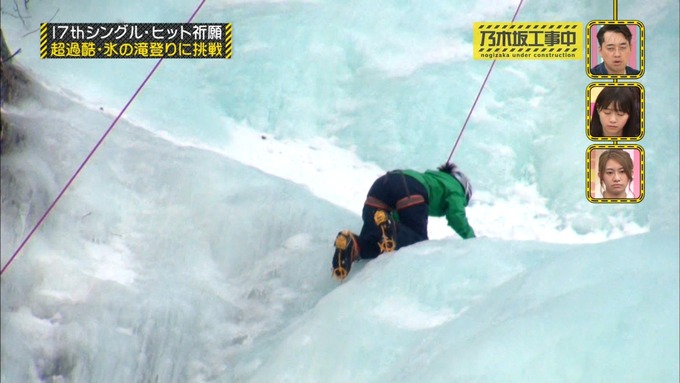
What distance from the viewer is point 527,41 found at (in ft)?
11.9

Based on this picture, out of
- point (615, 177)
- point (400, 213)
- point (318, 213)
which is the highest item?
point (400, 213)

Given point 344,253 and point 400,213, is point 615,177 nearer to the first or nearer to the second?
point 400,213

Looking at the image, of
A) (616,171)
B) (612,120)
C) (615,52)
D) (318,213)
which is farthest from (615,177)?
(318,213)

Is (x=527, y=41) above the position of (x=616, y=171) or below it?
above

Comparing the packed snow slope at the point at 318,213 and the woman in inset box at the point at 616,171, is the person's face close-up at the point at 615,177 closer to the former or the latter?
the woman in inset box at the point at 616,171

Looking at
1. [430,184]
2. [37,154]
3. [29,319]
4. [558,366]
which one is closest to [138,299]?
[29,319]

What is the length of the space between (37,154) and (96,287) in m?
0.53

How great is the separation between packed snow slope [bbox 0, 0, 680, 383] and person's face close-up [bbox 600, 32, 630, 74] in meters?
1.04

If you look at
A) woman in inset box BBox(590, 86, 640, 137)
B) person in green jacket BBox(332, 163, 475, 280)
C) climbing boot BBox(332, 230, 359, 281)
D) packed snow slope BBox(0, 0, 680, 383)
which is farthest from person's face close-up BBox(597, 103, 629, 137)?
climbing boot BBox(332, 230, 359, 281)

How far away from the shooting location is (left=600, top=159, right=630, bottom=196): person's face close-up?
294 centimetres

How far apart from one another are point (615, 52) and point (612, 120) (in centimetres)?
28

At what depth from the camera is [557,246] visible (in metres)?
2.07

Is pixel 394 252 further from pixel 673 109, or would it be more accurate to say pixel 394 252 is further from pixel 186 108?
pixel 673 109

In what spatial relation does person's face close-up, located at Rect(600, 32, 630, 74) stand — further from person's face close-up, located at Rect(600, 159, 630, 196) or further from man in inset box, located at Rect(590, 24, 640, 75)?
person's face close-up, located at Rect(600, 159, 630, 196)
